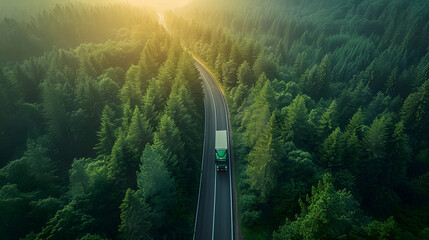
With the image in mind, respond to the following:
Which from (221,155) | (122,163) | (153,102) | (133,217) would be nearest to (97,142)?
(153,102)

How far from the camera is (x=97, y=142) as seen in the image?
42.8 m

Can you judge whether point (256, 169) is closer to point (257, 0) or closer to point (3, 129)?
point (3, 129)

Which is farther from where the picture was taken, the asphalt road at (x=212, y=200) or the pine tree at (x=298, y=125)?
the pine tree at (x=298, y=125)

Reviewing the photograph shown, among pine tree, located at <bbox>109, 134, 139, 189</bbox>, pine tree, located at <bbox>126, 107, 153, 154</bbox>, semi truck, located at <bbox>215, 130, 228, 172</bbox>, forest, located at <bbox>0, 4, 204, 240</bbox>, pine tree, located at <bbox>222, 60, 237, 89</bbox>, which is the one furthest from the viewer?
pine tree, located at <bbox>222, 60, 237, 89</bbox>

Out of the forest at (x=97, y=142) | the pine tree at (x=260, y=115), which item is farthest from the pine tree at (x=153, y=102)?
the pine tree at (x=260, y=115)

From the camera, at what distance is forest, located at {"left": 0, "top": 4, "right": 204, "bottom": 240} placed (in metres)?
21.2

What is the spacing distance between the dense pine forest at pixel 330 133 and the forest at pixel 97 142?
11.3 m

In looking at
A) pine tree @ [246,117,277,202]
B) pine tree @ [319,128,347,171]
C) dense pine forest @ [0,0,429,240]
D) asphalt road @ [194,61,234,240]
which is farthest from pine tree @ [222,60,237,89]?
pine tree @ [319,128,347,171]

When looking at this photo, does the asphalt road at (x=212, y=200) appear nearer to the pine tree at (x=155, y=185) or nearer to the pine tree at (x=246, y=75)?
the pine tree at (x=155, y=185)

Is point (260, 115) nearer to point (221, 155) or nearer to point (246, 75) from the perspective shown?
point (221, 155)

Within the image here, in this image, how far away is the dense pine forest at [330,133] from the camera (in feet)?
84.5

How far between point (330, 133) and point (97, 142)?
45.4 metres

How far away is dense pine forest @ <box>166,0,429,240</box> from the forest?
11.3 meters

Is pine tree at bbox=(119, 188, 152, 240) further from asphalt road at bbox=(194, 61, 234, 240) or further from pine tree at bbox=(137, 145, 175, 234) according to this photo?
asphalt road at bbox=(194, 61, 234, 240)
